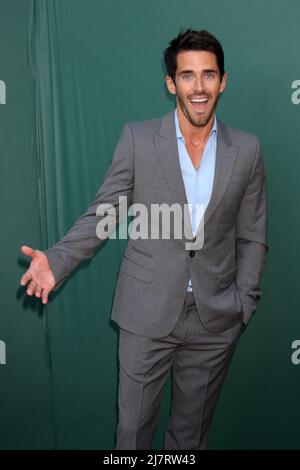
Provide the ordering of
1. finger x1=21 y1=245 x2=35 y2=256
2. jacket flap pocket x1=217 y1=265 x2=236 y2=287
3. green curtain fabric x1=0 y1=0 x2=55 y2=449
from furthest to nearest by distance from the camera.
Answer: green curtain fabric x1=0 y1=0 x2=55 y2=449 < jacket flap pocket x1=217 y1=265 x2=236 y2=287 < finger x1=21 y1=245 x2=35 y2=256

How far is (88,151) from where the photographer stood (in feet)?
8.28

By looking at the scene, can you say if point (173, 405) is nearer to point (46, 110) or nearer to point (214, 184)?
point (214, 184)

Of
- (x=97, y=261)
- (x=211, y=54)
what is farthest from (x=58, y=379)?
(x=211, y=54)

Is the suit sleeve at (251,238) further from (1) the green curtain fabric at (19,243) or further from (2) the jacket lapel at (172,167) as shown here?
(1) the green curtain fabric at (19,243)

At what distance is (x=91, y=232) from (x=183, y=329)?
0.44 m

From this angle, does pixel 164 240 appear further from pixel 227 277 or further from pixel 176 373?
pixel 176 373

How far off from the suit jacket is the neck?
0.04 metres

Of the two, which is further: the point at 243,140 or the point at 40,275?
the point at 243,140

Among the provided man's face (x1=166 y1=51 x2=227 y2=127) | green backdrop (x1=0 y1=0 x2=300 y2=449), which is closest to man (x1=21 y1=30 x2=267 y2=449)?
man's face (x1=166 y1=51 x2=227 y2=127)

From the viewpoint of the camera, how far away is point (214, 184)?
2.11 meters

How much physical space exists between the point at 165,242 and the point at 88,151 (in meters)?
0.62

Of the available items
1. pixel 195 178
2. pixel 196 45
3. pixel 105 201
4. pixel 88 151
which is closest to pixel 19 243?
pixel 88 151

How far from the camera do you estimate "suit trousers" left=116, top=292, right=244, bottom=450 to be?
2.13 m

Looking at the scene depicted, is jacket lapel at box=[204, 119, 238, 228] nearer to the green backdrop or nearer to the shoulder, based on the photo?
the shoulder
